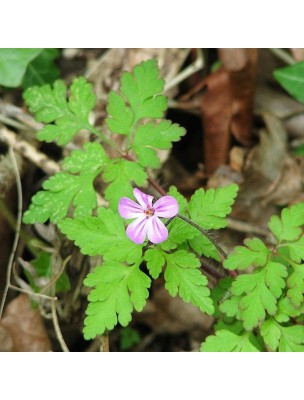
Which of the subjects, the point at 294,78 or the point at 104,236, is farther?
the point at 294,78

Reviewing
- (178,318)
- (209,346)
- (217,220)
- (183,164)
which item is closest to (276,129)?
(183,164)

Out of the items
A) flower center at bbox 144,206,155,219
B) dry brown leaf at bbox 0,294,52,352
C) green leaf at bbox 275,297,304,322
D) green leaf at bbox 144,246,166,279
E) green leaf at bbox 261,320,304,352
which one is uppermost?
flower center at bbox 144,206,155,219

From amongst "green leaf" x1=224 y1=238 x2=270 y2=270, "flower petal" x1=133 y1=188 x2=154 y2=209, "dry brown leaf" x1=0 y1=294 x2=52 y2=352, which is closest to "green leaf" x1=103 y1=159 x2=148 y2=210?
"flower petal" x1=133 y1=188 x2=154 y2=209

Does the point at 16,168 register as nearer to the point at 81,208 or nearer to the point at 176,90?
the point at 81,208

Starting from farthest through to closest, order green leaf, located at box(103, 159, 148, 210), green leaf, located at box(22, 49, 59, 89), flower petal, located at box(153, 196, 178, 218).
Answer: green leaf, located at box(22, 49, 59, 89) < green leaf, located at box(103, 159, 148, 210) < flower petal, located at box(153, 196, 178, 218)

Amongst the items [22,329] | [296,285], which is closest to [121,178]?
[296,285]

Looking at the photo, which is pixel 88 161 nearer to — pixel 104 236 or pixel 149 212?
pixel 104 236

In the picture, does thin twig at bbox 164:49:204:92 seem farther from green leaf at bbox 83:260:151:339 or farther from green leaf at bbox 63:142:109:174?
green leaf at bbox 83:260:151:339

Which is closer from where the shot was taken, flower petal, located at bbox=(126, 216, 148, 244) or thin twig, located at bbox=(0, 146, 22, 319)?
flower petal, located at bbox=(126, 216, 148, 244)
